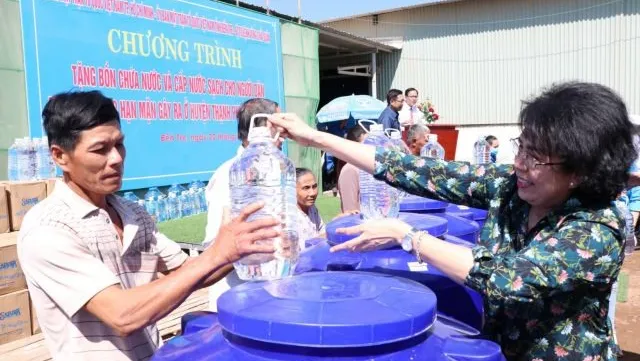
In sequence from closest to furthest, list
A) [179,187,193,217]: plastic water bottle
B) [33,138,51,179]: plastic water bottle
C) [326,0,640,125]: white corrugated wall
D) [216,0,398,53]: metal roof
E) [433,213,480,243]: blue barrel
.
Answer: [433,213,480,243]: blue barrel
[33,138,51,179]: plastic water bottle
[179,187,193,217]: plastic water bottle
[216,0,398,53]: metal roof
[326,0,640,125]: white corrugated wall

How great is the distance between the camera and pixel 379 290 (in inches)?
50.2

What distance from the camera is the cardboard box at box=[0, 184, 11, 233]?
382cm

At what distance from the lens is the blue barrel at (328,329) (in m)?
1.08

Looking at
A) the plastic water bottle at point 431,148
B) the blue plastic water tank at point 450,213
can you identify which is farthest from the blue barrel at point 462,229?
the plastic water bottle at point 431,148

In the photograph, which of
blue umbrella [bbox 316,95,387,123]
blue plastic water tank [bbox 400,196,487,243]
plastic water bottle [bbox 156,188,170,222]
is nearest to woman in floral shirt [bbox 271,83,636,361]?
blue plastic water tank [bbox 400,196,487,243]

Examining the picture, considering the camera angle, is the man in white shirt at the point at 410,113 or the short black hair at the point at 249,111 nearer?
the short black hair at the point at 249,111

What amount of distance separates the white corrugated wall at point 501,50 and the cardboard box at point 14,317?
12418mm

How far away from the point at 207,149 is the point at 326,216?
2.01 metres

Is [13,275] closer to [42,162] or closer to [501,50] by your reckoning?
[42,162]

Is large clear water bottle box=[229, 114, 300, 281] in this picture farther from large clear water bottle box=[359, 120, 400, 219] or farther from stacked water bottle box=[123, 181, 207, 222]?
stacked water bottle box=[123, 181, 207, 222]

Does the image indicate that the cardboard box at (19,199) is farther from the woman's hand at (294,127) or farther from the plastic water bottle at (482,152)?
the plastic water bottle at (482,152)

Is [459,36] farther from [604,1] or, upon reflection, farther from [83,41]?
[83,41]

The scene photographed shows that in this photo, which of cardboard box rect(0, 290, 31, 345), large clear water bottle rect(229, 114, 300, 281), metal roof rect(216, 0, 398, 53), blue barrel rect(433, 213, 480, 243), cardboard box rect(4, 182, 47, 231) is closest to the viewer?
large clear water bottle rect(229, 114, 300, 281)

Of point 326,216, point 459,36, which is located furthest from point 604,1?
point 326,216
